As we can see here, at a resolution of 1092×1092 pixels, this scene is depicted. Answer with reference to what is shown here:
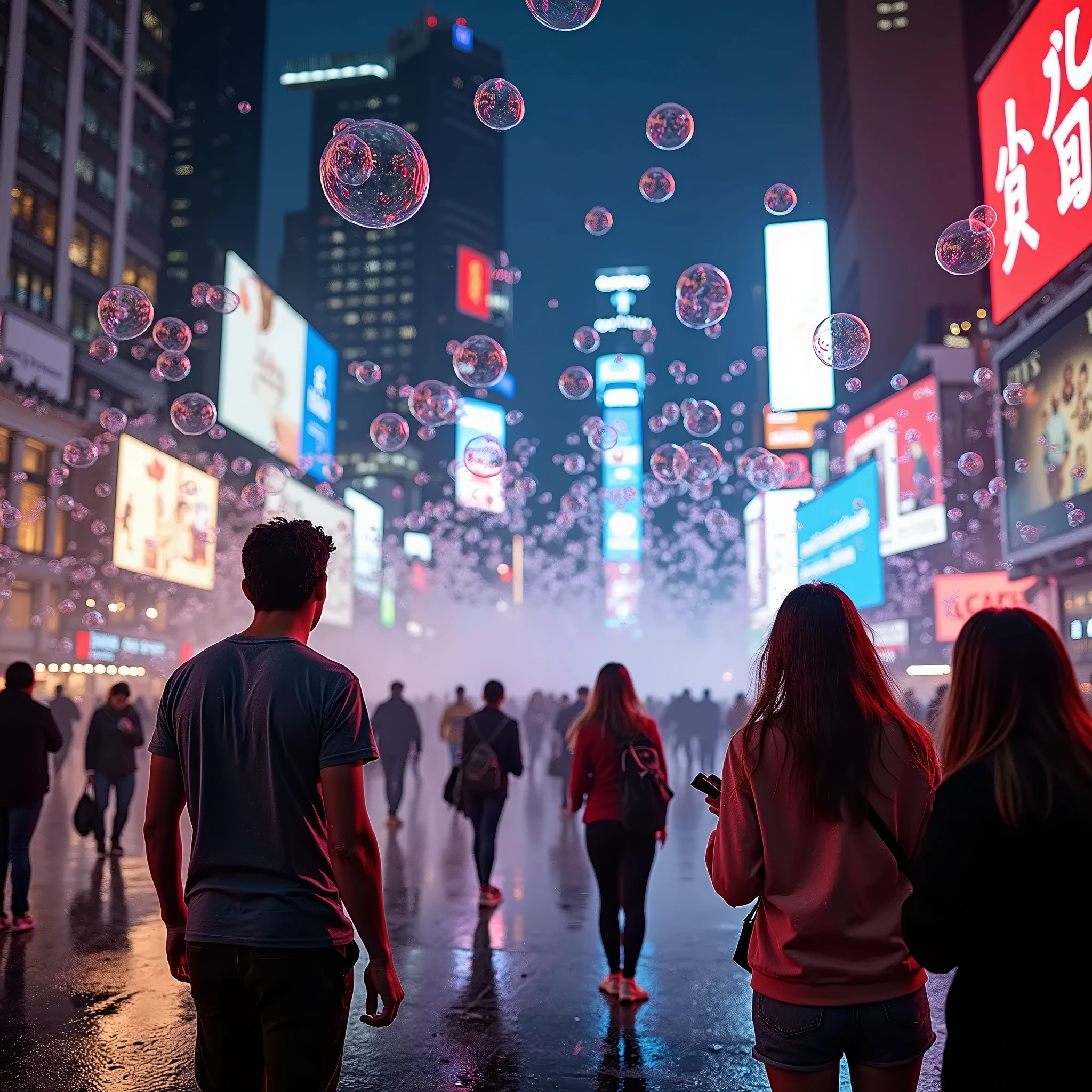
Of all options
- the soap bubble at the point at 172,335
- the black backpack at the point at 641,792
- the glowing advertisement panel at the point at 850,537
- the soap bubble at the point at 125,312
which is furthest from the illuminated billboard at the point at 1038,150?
the black backpack at the point at 641,792

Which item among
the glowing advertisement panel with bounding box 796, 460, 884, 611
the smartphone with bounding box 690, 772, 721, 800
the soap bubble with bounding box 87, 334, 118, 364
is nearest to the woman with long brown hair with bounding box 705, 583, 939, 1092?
the smartphone with bounding box 690, 772, 721, 800

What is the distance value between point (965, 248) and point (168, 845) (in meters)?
10.9

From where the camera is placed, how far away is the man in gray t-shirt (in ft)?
7.91

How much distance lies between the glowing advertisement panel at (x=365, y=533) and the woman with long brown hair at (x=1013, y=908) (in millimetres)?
54414

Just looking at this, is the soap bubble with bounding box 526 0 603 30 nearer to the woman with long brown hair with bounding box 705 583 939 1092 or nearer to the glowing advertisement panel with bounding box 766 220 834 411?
the woman with long brown hair with bounding box 705 583 939 1092

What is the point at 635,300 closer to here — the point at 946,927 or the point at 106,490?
the point at 106,490

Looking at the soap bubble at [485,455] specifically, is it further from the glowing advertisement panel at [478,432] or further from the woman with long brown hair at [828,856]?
the glowing advertisement panel at [478,432]

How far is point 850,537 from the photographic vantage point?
121ft

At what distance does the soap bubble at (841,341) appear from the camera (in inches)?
450

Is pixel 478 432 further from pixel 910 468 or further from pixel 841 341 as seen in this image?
pixel 841 341

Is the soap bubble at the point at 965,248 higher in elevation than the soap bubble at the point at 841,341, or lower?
higher

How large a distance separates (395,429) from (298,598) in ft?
42.8

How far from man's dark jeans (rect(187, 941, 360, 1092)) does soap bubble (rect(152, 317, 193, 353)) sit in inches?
495

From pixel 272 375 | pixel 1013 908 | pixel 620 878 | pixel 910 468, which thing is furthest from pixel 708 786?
pixel 910 468
